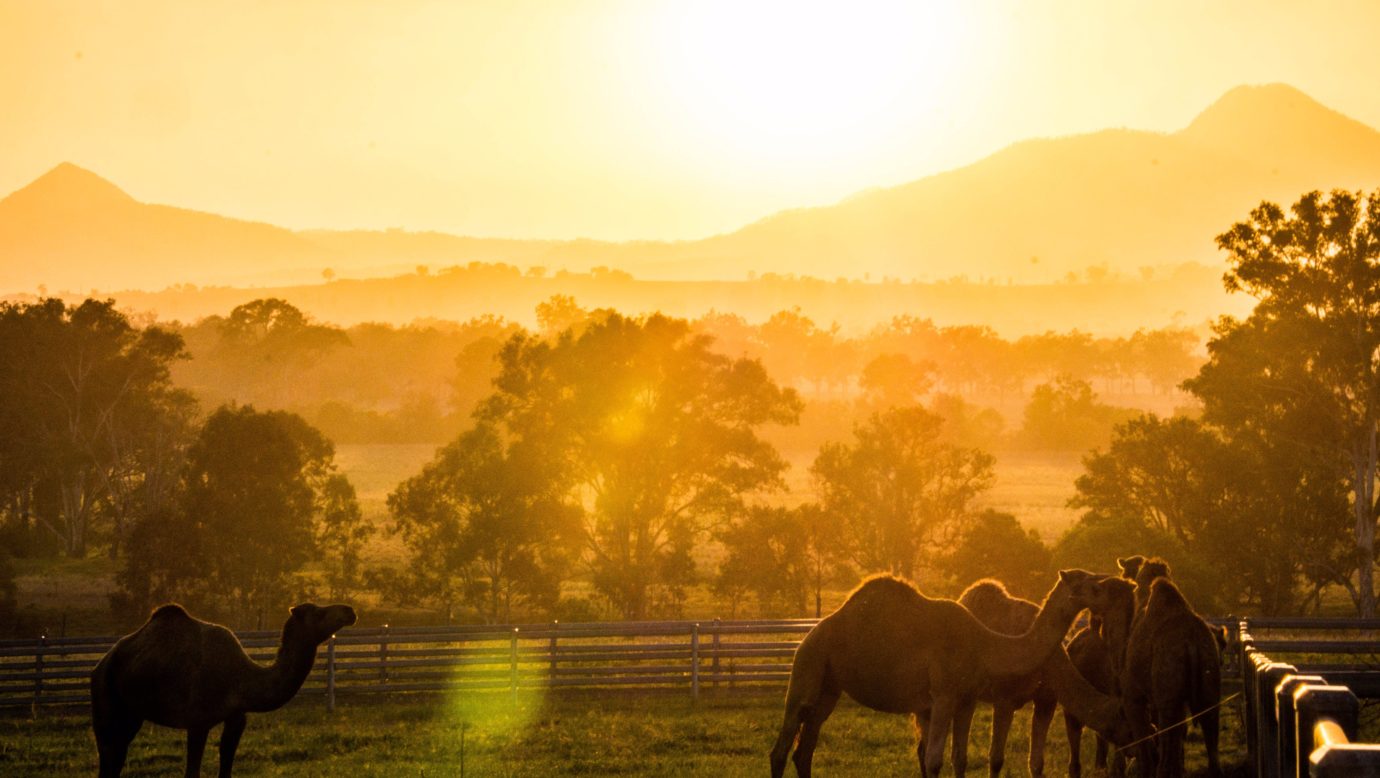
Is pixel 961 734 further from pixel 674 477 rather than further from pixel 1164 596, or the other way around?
pixel 674 477

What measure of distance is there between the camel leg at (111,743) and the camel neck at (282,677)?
1376 mm

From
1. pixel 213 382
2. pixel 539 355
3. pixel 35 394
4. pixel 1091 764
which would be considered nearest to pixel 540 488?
pixel 539 355

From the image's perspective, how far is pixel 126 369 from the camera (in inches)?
2256

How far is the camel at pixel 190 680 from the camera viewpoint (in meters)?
15.8

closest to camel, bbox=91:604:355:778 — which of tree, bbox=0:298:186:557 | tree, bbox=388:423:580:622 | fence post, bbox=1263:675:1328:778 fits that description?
fence post, bbox=1263:675:1328:778

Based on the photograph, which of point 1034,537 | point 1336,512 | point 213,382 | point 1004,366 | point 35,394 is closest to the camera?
point 1336,512

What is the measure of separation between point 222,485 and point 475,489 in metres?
8.98

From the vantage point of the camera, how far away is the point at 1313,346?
45.1 meters

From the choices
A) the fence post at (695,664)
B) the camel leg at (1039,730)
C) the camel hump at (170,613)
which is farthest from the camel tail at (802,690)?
the fence post at (695,664)

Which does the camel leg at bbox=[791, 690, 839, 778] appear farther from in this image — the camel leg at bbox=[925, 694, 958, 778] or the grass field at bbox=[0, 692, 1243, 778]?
the grass field at bbox=[0, 692, 1243, 778]

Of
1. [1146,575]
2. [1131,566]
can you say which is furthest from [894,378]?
[1146,575]

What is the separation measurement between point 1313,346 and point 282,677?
39.2 m

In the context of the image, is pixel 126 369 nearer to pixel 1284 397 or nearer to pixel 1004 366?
pixel 1284 397

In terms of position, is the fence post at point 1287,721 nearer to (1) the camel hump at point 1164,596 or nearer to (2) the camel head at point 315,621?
(1) the camel hump at point 1164,596
